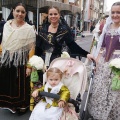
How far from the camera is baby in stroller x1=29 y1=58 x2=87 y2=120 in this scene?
3.23 meters

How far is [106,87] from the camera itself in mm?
3627

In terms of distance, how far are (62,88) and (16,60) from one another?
1.21 metres

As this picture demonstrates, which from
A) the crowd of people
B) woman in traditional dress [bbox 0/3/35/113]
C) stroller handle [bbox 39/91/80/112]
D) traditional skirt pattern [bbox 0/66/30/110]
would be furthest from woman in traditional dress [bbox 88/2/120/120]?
traditional skirt pattern [bbox 0/66/30/110]

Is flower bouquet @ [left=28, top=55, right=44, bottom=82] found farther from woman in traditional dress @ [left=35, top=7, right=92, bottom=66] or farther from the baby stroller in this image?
woman in traditional dress @ [left=35, top=7, right=92, bottom=66]

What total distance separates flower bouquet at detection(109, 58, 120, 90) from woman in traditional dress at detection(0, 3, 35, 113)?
1.31m

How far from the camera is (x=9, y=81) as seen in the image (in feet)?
14.5

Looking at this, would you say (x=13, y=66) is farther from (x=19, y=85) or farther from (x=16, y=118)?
(x=16, y=118)

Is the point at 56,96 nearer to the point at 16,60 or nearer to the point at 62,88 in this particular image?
the point at 62,88

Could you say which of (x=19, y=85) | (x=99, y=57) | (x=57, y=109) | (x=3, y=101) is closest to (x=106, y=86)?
(x=99, y=57)

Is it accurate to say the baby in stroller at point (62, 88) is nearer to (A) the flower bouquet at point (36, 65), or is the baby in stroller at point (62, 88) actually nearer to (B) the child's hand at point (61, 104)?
(B) the child's hand at point (61, 104)

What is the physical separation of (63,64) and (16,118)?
1.43 meters

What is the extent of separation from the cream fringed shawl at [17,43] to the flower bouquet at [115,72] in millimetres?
1407

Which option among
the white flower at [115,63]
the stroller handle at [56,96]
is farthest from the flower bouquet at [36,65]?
the white flower at [115,63]

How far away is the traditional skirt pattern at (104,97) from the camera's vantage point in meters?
3.61
